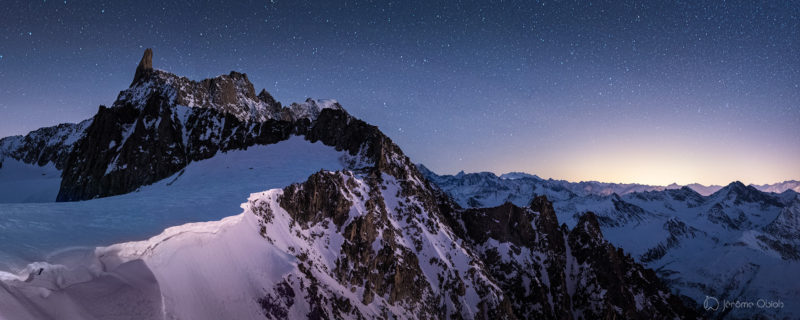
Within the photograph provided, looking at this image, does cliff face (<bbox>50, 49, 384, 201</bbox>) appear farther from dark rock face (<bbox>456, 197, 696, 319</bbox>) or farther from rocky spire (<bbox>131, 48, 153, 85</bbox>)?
dark rock face (<bbox>456, 197, 696, 319</bbox>)

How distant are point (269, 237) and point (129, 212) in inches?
687

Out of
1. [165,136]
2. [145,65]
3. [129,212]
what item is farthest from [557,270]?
[145,65]

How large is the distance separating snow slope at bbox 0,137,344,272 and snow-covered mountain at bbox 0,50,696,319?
0.26 metres

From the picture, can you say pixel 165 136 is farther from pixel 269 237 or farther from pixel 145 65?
pixel 269 237

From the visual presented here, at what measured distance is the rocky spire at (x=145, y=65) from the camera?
427 feet

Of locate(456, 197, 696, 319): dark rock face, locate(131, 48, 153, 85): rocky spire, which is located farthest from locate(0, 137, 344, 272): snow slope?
locate(131, 48, 153, 85): rocky spire

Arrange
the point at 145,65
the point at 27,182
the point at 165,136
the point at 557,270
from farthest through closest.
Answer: the point at 27,182 < the point at 145,65 < the point at 557,270 < the point at 165,136

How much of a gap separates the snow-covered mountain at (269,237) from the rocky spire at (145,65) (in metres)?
0.63

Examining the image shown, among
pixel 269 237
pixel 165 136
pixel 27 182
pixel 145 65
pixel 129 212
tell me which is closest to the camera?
pixel 129 212

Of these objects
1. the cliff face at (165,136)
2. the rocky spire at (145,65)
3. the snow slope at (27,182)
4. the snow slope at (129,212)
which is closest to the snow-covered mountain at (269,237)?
the snow slope at (129,212)

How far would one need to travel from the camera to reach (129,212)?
131 ft

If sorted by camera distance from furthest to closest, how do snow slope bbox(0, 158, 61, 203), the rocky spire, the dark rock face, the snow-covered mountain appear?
snow slope bbox(0, 158, 61, 203)
the rocky spire
the dark rock face
the snow-covered mountain

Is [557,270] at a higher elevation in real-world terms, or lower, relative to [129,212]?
lower

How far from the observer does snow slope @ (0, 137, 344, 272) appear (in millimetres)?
24953
